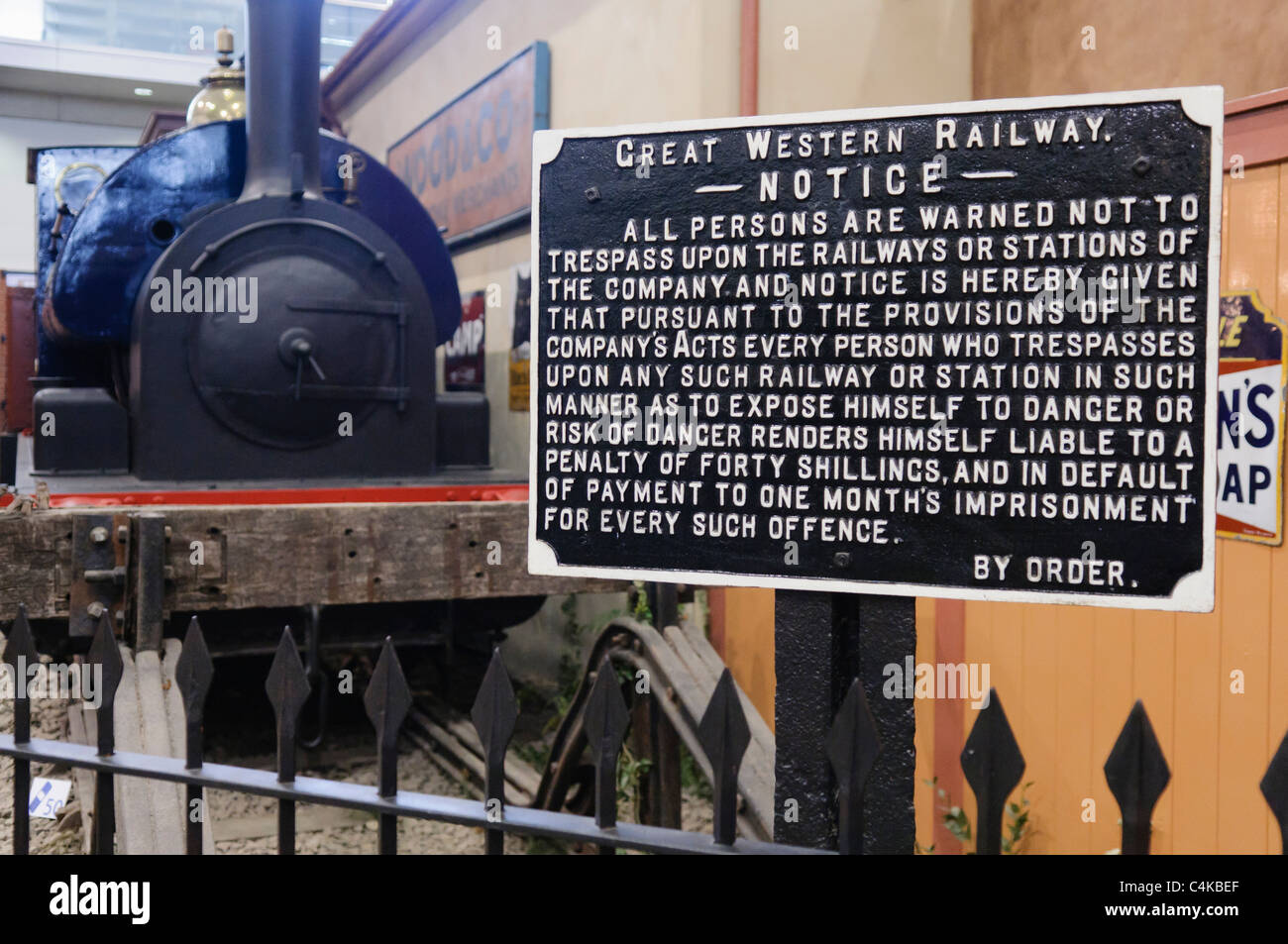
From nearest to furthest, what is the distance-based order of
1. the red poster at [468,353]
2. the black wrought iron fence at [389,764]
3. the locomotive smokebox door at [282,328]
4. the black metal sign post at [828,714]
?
1. the black wrought iron fence at [389,764]
2. the black metal sign post at [828,714]
3. the locomotive smokebox door at [282,328]
4. the red poster at [468,353]

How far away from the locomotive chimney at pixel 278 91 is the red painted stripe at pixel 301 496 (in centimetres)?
129

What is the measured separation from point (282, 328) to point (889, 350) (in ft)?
10.3

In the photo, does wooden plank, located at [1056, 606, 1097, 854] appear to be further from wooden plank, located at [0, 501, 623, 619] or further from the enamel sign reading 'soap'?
wooden plank, located at [0, 501, 623, 619]

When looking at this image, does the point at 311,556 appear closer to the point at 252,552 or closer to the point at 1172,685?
the point at 252,552

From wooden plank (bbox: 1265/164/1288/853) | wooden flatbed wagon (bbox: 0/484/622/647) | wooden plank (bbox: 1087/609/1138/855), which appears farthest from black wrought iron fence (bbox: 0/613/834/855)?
wooden plank (bbox: 1087/609/1138/855)

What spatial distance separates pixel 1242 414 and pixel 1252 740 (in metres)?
0.93

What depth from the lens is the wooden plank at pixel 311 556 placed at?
11.5 feet

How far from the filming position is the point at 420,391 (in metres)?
4.83

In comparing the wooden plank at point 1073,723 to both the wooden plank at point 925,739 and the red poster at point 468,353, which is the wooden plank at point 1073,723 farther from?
the red poster at point 468,353

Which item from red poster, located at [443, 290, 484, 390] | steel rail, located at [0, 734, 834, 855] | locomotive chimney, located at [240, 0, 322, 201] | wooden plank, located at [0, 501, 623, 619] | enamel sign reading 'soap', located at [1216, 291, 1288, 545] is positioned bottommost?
steel rail, located at [0, 734, 834, 855]

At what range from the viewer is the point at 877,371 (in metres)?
1.94

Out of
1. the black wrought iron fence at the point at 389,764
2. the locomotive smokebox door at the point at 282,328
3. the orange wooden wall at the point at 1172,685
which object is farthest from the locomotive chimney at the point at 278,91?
the orange wooden wall at the point at 1172,685

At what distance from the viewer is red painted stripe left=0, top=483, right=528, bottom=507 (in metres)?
3.79
